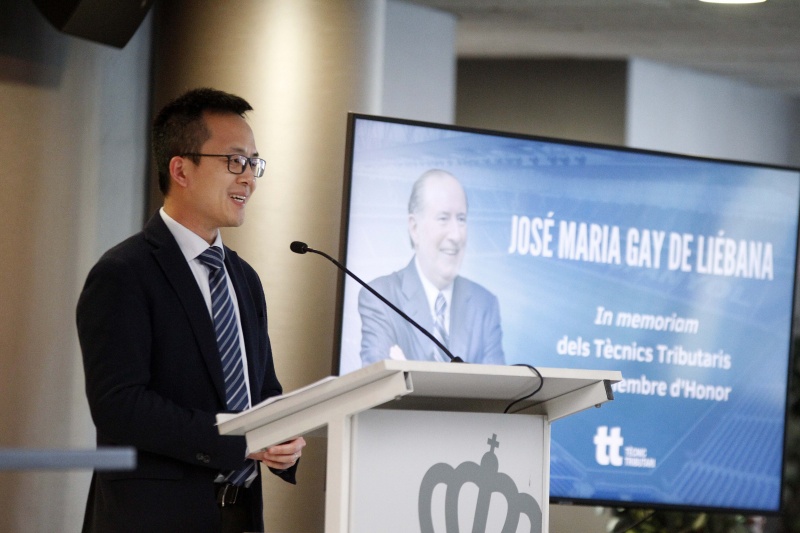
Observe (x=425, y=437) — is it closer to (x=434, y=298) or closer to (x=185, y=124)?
(x=185, y=124)

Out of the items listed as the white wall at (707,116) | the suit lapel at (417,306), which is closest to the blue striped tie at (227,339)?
the suit lapel at (417,306)

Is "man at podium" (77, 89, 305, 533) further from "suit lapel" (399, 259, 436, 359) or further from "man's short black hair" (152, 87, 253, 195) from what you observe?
"suit lapel" (399, 259, 436, 359)

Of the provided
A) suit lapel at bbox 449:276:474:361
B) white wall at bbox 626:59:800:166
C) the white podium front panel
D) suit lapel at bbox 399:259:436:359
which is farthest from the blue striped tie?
white wall at bbox 626:59:800:166

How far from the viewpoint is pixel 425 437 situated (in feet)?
6.69

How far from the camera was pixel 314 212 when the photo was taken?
13.2ft

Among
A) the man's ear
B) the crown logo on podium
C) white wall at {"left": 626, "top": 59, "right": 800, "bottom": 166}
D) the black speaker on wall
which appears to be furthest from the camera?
white wall at {"left": 626, "top": 59, "right": 800, "bottom": 166}

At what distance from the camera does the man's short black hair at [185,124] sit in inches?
102

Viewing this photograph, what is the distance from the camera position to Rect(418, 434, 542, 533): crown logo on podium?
6.63 feet

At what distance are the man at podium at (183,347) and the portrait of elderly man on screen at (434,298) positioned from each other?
1225 mm

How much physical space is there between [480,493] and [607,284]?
89.6 inches

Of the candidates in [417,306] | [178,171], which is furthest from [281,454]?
[417,306]

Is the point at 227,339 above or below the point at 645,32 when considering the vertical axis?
below

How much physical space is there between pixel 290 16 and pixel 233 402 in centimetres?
197

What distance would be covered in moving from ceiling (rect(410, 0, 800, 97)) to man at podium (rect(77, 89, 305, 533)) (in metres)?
2.88
